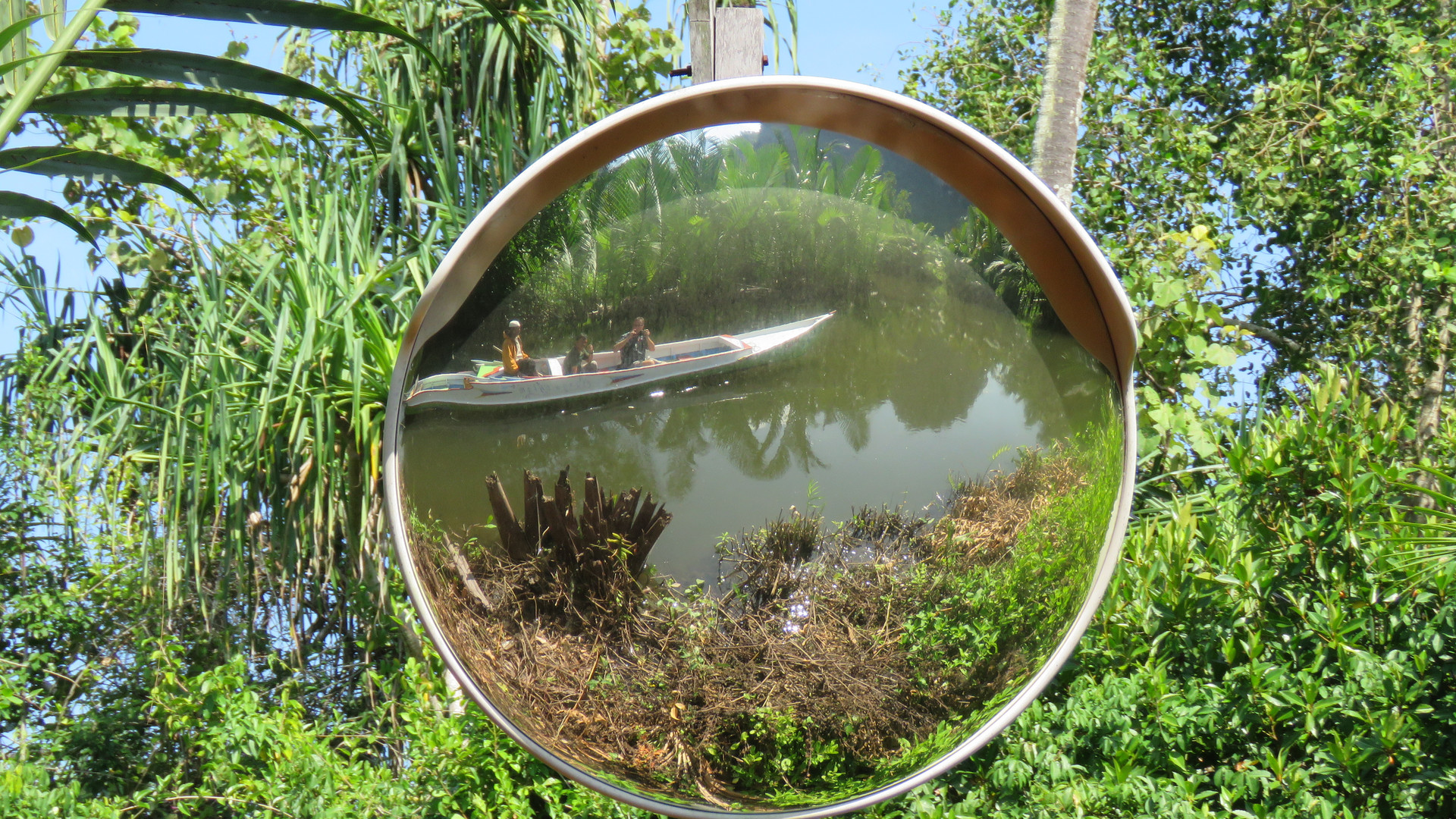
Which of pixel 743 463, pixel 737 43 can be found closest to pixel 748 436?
pixel 743 463

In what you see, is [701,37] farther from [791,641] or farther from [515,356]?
[791,641]

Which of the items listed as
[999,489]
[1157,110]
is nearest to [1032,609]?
[999,489]

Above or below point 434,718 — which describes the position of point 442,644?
above

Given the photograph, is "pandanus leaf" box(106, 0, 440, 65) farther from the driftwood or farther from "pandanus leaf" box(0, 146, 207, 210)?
the driftwood

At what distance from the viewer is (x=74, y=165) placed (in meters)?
1.11

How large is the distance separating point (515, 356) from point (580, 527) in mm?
228

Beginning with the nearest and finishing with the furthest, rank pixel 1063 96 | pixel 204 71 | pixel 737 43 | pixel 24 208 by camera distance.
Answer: pixel 24 208
pixel 204 71
pixel 737 43
pixel 1063 96

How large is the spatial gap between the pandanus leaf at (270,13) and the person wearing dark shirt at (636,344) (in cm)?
43

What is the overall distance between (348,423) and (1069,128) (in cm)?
248

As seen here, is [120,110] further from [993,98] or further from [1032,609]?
[993,98]

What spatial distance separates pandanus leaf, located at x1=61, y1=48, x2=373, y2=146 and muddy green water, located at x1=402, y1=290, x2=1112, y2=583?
48 centimetres

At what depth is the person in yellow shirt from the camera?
1.15 m

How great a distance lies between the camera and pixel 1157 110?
599cm

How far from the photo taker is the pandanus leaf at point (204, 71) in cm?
113
